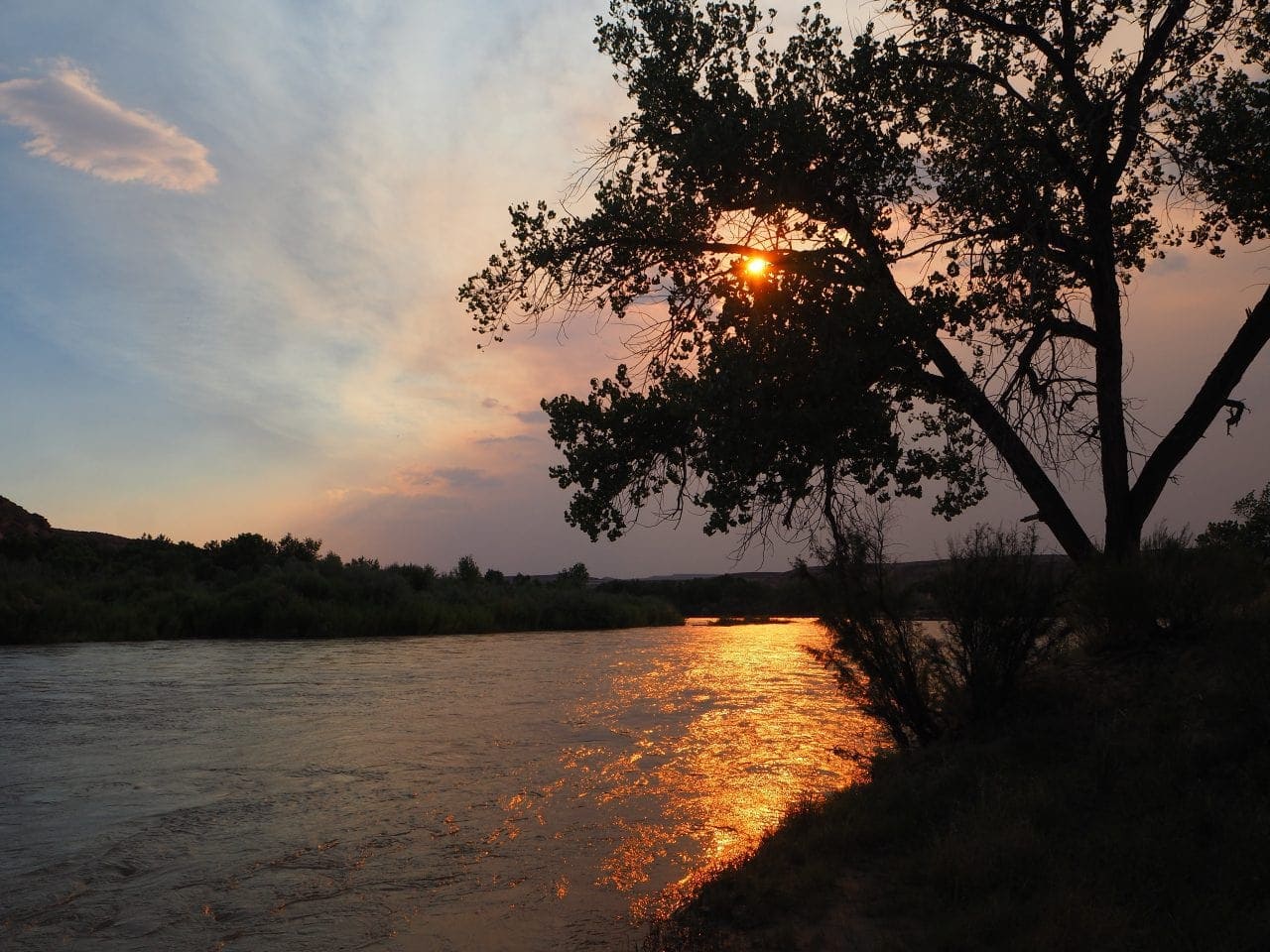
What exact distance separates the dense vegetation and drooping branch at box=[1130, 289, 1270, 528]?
32242mm

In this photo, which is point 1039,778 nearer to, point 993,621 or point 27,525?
point 993,621

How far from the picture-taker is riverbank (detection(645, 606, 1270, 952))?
518 centimetres

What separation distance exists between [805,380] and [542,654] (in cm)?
2195

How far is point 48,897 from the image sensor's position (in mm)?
7164

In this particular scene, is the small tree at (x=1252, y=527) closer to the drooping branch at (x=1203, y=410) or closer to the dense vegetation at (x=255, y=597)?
the drooping branch at (x=1203, y=410)

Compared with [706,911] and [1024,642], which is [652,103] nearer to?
[1024,642]

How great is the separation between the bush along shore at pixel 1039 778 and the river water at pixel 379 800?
1172mm

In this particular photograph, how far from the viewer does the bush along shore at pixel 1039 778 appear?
5.34 m

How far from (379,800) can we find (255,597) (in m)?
28.7

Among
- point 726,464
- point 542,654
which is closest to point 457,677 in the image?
point 542,654

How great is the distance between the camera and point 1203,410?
10328 mm

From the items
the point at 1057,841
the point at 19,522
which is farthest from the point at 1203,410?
the point at 19,522

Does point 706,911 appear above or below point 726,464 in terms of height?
below

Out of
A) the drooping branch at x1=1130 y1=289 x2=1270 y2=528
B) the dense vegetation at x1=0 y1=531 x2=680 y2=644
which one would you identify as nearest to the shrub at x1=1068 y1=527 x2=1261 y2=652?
the drooping branch at x1=1130 y1=289 x2=1270 y2=528
